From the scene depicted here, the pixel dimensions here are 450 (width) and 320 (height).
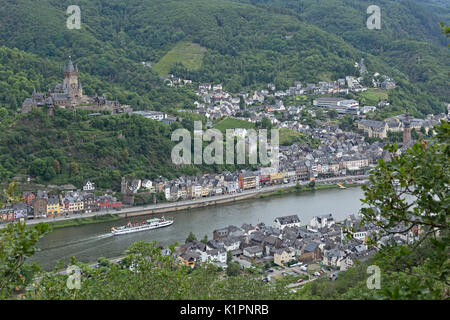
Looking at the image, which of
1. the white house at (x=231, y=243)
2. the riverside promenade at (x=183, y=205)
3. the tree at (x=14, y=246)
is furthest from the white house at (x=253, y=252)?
the tree at (x=14, y=246)

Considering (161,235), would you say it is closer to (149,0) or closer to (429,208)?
(429,208)

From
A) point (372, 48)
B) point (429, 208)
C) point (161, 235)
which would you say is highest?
point (372, 48)

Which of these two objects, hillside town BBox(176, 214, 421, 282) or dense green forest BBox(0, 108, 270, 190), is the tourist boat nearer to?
hillside town BBox(176, 214, 421, 282)

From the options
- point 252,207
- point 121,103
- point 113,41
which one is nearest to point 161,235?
point 252,207

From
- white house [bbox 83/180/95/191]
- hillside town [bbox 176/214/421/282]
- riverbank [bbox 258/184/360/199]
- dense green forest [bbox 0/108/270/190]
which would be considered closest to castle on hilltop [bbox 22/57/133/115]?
dense green forest [bbox 0/108/270/190]

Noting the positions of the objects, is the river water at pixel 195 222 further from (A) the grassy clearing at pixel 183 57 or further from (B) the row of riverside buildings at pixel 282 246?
(A) the grassy clearing at pixel 183 57

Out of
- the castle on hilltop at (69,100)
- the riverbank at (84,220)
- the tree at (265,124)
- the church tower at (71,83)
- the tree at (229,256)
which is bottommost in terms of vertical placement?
the tree at (229,256)
